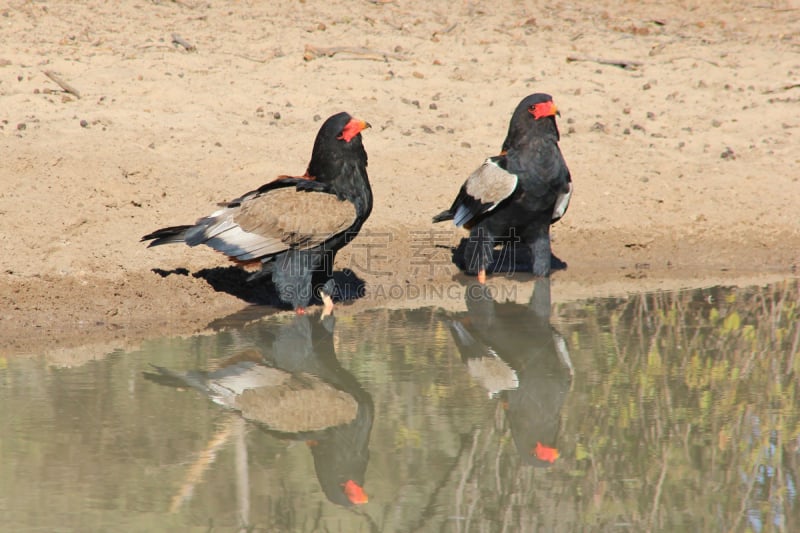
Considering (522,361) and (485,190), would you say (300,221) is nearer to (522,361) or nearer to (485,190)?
(485,190)

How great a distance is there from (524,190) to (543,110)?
685 millimetres

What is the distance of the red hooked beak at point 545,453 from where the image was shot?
509 centimetres

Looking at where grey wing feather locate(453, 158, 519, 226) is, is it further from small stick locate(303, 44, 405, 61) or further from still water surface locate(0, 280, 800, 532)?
small stick locate(303, 44, 405, 61)

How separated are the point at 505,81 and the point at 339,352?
6467 millimetres

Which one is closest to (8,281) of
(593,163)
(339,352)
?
(339,352)

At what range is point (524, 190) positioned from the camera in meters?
8.33

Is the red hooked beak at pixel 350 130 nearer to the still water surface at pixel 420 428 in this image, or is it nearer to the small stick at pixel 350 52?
the still water surface at pixel 420 428

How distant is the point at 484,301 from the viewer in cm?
831

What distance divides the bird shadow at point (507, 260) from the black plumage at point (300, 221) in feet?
6.35

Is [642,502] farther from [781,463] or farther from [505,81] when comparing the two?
[505,81]

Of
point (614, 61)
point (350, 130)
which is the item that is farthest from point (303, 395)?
point (614, 61)

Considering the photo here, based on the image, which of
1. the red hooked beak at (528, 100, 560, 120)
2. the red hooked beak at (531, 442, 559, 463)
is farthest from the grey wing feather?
the red hooked beak at (531, 442, 559, 463)

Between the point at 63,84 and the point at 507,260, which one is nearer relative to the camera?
the point at 507,260

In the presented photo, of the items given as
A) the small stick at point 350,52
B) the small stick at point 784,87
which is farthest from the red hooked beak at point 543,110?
the small stick at point 784,87
